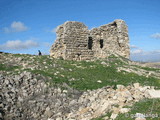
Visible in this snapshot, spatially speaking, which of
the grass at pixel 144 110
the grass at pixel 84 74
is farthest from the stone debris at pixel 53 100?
the grass at pixel 84 74

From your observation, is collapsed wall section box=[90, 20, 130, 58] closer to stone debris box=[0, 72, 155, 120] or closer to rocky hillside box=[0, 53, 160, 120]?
rocky hillside box=[0, 53, 160, 120]

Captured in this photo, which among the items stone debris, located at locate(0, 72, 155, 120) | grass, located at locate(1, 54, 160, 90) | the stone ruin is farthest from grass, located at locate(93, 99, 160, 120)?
the stone ruin

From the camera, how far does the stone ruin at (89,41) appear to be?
69.3 feet

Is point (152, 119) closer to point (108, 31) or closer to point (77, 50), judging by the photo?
point (77, 50)

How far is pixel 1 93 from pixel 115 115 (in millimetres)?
6737

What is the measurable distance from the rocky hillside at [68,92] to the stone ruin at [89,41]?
404 centimetres

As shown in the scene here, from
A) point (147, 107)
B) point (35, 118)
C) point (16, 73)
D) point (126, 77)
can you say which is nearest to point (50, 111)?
point (35, 118)

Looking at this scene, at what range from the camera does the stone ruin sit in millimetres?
21125

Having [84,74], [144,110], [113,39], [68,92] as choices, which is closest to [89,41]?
[113,39]

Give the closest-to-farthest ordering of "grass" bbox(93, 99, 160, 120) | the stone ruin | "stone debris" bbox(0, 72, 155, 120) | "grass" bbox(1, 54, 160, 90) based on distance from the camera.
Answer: "grass" bbox(93, 99, 160, 120) → "stone debris" bbox(0, 72, 155, 120) → "grass" bbox(1, 54, 160, 90) → the stone ruin

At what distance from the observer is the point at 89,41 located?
77.5ft

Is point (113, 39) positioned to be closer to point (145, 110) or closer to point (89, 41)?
point (89, 41)

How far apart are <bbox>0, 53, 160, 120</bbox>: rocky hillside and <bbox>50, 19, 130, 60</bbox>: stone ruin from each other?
404cm

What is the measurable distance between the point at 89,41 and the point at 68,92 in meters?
11.8
